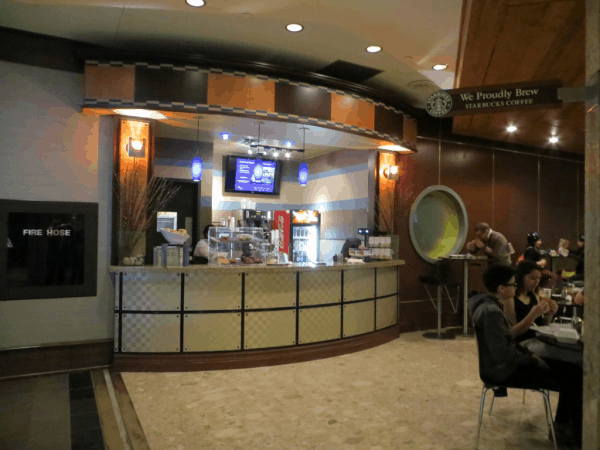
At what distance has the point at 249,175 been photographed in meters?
8.95

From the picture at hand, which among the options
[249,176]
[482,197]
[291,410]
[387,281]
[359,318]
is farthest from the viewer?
[249,176]

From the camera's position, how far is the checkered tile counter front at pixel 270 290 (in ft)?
16.7

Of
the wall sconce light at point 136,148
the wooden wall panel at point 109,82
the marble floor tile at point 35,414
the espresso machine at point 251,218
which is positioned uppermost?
the wooden wall panel at point 109,82

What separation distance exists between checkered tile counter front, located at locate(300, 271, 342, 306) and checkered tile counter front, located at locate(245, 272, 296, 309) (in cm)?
14

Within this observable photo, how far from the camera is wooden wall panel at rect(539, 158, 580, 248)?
888 cm

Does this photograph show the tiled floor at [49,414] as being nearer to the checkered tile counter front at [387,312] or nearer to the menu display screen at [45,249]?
the menu display screen at [45,249]

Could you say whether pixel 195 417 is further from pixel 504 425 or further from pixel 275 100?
pixel 275 100

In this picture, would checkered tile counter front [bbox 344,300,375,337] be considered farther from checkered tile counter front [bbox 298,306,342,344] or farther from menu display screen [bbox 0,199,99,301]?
menu display screen [bbox 0,199,99,301]

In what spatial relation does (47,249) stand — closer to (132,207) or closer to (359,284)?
(132,207)

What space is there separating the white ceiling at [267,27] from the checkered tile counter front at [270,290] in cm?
261

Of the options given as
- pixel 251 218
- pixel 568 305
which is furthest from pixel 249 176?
Answer: pixel 568 305

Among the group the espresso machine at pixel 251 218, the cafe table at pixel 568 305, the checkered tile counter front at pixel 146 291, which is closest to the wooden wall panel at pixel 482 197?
the cafe table at pixel 568 305

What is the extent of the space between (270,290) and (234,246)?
78cm

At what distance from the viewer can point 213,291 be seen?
495 centimetres
